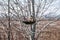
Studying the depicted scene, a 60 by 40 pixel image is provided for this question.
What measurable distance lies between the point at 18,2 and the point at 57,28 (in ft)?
6.51

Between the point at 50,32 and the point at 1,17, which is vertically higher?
the point at 1,17

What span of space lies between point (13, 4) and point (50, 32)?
6.49 ft

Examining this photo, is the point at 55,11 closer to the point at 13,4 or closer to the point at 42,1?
the point at 42,1

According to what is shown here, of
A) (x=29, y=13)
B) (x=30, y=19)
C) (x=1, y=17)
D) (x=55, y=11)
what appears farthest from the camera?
(x=1, y=17)

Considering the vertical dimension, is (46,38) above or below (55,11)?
below

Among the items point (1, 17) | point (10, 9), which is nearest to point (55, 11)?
point (10, 9)

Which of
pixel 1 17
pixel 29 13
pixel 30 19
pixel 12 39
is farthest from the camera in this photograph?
pixel 12 39

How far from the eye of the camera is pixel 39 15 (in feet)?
15.2

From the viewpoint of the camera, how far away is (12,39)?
584 centimetres

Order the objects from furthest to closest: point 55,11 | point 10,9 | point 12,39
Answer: point 12,39
point 55,11
point 10,9

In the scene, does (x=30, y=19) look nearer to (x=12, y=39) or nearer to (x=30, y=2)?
(x=30, y=2)

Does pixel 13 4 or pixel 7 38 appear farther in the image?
pixel 7 38

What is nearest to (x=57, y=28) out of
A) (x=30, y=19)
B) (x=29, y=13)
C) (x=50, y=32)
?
(x=50, y=32)

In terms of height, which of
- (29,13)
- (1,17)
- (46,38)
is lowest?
(46,38)
